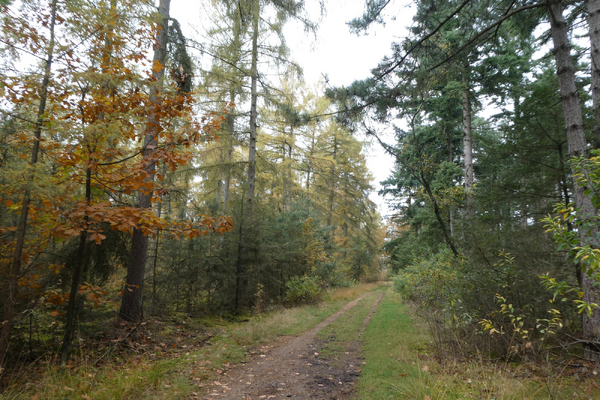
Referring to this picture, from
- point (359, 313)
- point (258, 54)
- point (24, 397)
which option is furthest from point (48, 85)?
point (359, 313)

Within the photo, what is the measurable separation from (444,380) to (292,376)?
2.42 meters

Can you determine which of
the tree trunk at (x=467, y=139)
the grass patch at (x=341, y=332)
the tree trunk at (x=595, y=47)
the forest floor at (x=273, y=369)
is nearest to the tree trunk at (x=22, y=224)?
the forest floor at (x=273, y=369)

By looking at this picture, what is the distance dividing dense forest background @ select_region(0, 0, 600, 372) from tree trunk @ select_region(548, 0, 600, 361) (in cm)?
3

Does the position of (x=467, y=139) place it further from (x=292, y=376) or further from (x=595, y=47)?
(x=292, y=376)

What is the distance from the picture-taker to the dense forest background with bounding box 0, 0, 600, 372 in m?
4.07

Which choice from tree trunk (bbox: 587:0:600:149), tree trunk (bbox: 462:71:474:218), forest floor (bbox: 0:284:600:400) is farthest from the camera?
tree trunk (bbox: 462:71:474:218)

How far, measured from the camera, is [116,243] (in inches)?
260

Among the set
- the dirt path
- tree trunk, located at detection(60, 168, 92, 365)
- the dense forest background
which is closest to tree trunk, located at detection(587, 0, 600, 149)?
the dense forest background

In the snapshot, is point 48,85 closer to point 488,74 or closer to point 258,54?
point 258,54

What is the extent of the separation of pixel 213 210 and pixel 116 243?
3805mm

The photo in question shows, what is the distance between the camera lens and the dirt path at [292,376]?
14.0ft

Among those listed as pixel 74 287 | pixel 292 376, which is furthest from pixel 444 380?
pixel 74 287

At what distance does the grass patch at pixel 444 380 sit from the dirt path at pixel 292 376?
362mm

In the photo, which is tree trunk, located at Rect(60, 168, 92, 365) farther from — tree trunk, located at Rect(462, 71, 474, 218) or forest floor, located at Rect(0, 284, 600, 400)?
tree trunk, located at Rect(462, 71, 474, 218)
